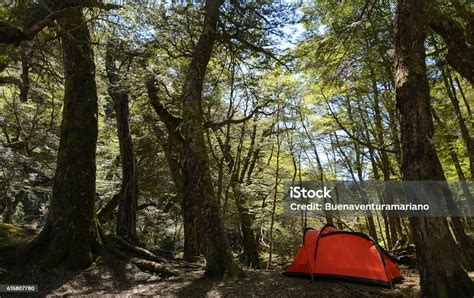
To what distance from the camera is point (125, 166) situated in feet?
34.7

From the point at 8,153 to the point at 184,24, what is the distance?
26.4 feet

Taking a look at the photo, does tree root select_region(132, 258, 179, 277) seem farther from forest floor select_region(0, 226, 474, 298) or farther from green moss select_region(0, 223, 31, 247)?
green moss select_region(0, 223, 31, 247)

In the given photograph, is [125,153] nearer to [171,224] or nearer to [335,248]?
[335,248]

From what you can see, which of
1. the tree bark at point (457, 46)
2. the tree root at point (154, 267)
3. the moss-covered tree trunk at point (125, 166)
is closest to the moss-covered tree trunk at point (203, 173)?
the tree root at point (154, 267)

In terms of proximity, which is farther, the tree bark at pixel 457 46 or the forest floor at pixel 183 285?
the tree bark at pixel 457 46

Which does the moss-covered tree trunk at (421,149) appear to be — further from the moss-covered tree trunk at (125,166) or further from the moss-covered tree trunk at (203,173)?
the moss-covered tree trunk at (125,166)

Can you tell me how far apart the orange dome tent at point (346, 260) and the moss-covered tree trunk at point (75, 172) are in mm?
4104

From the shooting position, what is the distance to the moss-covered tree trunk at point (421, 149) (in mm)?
4496

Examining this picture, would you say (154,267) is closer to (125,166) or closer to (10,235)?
(10,235)

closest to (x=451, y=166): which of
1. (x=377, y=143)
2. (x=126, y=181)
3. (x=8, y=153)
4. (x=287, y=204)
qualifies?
(x=377, y=143)

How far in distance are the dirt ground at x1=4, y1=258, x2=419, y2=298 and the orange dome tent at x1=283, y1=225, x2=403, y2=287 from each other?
163 mm

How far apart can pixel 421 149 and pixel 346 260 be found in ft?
7.84

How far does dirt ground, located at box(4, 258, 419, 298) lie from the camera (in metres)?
5.18

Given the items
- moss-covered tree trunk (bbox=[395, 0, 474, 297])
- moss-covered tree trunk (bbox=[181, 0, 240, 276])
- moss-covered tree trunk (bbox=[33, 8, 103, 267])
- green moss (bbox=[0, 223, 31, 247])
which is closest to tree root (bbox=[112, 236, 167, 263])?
moss-covered tree trunk (bbox=[33, 8, 103, 267])
